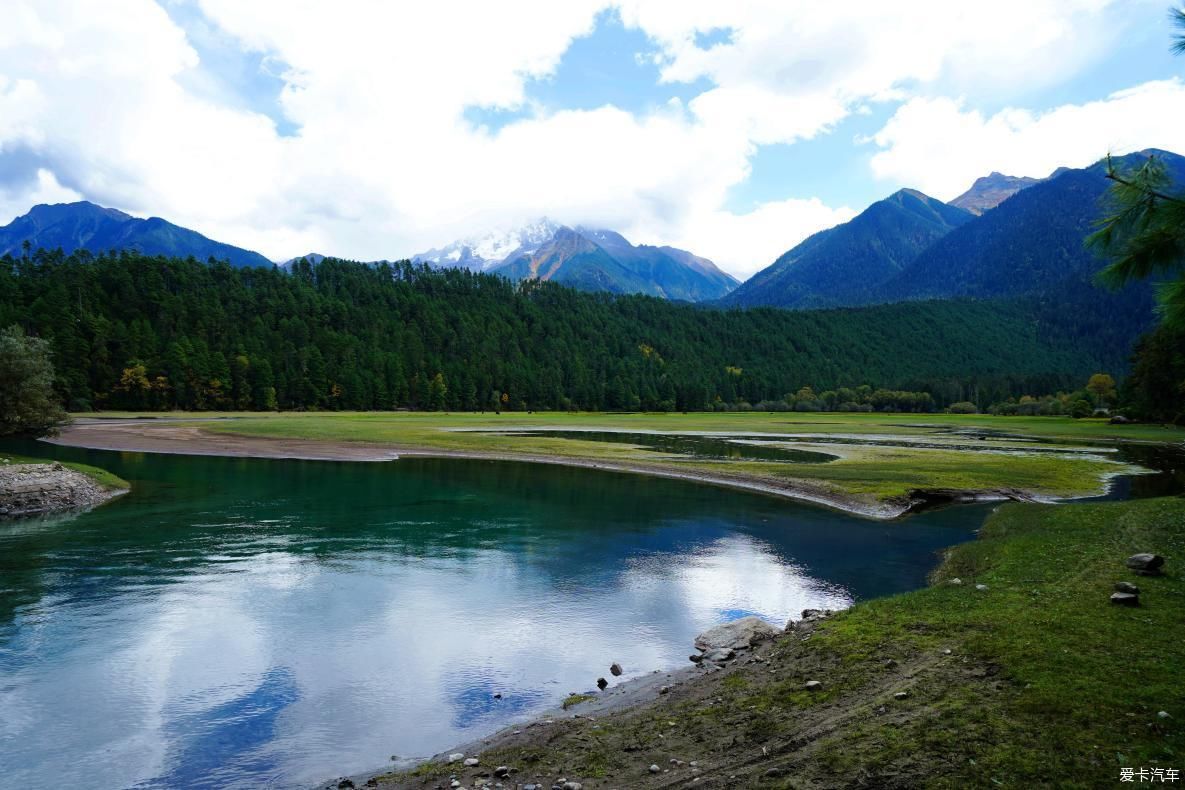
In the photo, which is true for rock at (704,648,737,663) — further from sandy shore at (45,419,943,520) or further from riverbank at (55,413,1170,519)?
riverbank at (55,413,1170,519)

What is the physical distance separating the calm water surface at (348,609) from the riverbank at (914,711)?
2.75m

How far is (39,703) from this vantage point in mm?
13445

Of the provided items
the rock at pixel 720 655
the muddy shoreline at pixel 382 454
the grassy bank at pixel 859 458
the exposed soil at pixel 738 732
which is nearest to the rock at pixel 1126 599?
the exposed soil at pixel 738 732

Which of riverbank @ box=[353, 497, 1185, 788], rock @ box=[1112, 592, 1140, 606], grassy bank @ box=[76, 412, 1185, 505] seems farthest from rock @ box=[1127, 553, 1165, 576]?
grassy bank @ box=[76, 412, 1185, 505]

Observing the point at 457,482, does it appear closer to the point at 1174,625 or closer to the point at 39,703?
the point at 39,703

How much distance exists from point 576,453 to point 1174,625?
55.9m

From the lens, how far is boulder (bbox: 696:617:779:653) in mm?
16547

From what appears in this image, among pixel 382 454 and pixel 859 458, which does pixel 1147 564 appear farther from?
pixel 382 454

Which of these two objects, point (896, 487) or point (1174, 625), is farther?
point (896, 487)

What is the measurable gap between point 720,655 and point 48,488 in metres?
38.7

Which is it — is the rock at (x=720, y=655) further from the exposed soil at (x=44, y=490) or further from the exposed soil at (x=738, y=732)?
the exposed soil at (x=44, y=490)

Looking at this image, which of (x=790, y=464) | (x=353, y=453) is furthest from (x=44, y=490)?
(x=790, y=464)

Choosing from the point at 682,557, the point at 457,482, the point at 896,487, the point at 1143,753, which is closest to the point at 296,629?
the point at 682,557

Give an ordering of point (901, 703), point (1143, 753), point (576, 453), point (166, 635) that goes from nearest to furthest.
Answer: point (1143, 753), point (901, 703), point (166, 635), point (576, 453)
